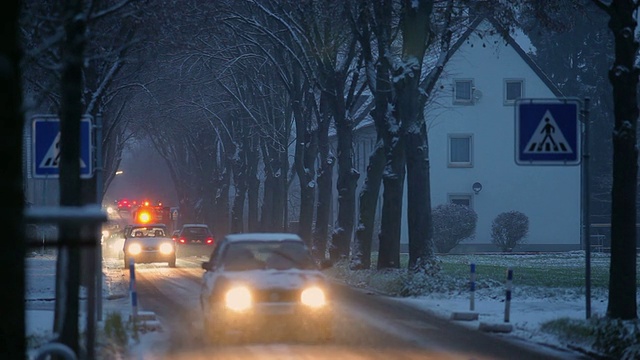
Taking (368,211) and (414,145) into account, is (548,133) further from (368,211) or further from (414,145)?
(368,211)

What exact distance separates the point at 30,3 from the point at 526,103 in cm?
792

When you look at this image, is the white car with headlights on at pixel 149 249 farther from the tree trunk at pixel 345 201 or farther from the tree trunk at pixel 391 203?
the tree trunk at pixel 391 203

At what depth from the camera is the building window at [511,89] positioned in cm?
6569

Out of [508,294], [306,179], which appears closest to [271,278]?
[508,294]

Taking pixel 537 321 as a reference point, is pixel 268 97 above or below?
above

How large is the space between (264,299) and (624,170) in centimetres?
571

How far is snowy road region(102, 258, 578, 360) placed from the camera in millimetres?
16031

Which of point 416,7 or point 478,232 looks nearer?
point 416,7

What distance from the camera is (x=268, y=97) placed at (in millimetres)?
50250

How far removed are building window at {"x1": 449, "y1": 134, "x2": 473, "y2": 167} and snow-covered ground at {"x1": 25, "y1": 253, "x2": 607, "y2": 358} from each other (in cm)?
3706

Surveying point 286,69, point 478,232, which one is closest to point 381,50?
point 286,69

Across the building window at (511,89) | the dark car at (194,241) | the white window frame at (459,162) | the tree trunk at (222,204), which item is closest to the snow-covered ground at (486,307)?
the dark car at (194,241)

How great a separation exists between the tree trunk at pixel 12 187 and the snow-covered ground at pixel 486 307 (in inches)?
312

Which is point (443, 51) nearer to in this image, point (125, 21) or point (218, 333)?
point (125, 21)
